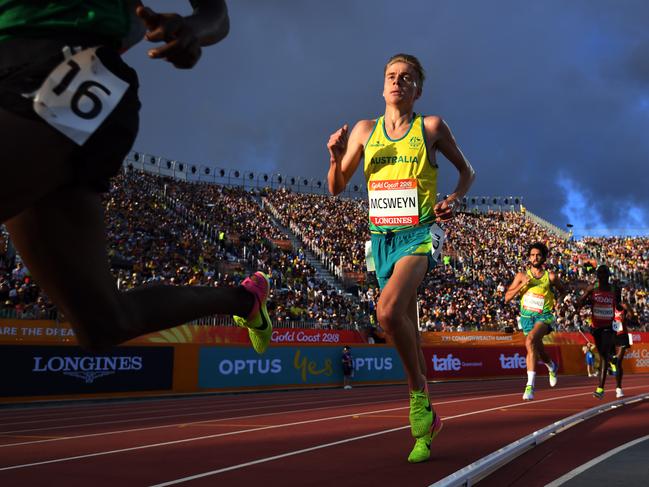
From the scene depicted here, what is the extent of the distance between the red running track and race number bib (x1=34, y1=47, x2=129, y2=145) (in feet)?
8.38

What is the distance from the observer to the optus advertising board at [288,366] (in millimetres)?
17312

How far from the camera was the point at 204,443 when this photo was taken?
6.02 m

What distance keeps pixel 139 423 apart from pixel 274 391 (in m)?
9.40

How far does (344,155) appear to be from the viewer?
515cm

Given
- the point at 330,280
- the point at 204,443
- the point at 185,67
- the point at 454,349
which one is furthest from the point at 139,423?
the point at 330,280

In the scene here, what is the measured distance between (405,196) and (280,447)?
93.8 inches

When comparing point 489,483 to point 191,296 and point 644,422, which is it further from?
point 644,422

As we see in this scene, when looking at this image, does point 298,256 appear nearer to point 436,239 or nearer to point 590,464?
point 436,239

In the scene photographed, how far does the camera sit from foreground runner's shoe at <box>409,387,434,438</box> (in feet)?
14.6

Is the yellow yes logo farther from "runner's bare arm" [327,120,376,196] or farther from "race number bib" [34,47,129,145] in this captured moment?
"race number bib" [34,47,129,145]

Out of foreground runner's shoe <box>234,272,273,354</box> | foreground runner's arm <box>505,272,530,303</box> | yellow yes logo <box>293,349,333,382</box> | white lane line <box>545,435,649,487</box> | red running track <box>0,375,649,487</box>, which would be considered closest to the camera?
foreground runner's shoe <box>234,272,273,354</box>

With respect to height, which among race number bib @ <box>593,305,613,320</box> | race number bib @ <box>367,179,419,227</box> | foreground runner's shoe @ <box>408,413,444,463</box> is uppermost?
race number bib @ <box>367,179,419,227</box>

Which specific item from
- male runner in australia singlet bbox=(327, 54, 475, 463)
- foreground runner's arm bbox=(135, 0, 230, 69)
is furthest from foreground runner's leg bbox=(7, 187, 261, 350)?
male runner in australia singlet bbox=(327, 54, 475, 463)

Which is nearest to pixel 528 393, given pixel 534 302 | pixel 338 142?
pixel 534 302
